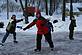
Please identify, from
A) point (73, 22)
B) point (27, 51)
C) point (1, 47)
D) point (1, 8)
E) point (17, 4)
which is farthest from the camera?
point (17, 4)

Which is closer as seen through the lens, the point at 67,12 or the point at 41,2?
the point at 67,12

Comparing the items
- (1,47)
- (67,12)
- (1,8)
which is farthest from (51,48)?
(1,8)

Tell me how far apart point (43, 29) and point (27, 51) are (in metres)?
1.33

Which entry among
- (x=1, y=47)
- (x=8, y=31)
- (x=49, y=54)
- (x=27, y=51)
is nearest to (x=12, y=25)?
(x=8, y=31)

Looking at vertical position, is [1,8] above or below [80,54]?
A: below

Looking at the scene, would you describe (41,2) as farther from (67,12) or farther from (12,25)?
(12,25)

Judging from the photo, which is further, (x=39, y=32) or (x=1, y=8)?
(x=1, y=8)

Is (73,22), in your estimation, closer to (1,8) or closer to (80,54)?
(80,54)

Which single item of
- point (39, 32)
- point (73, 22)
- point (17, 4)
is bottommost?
point (17, 4)

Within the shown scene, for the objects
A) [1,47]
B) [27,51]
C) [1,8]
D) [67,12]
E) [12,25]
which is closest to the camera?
[27,51]

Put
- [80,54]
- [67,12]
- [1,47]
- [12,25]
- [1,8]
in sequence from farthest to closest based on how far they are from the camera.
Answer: [1,8], [67,12], [12,25], [1,47], [80,54]

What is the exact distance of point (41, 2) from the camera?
80250 mm

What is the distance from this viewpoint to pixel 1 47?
17.3 m

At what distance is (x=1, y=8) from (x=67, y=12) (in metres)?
24.1
